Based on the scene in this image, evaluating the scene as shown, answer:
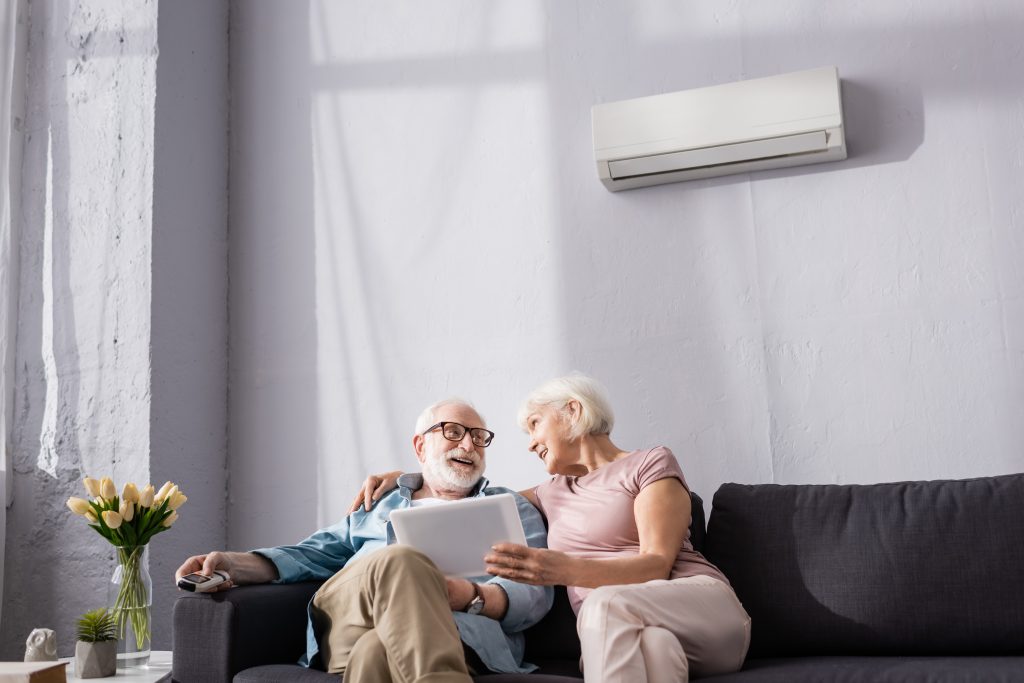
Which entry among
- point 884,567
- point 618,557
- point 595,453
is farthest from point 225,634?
point 884,567

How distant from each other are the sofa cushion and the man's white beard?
2.91 ft

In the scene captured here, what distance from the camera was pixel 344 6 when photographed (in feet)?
11.8

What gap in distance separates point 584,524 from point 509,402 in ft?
2.39

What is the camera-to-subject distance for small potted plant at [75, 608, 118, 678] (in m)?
2.50

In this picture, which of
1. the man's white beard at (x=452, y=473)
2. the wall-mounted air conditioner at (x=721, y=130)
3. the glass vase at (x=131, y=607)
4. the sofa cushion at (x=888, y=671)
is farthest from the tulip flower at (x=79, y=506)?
Answer: the wall-mounted air conditioner at (x=721, y=130)

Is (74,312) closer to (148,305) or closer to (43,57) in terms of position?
(148,305)

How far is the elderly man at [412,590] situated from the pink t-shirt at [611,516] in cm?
10

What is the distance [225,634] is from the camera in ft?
7.39

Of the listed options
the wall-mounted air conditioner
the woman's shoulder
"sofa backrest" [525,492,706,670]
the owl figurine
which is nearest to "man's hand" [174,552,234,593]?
the owl figurine

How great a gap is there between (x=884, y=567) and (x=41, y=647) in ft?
6.83

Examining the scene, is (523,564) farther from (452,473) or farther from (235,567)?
(235,567)

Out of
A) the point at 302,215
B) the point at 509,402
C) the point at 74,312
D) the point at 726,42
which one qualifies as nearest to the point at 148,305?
the point at 74,312

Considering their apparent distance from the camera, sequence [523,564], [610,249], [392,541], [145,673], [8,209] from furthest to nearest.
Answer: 1. [8,209]
2. [610,249]
3. [392,541]
4. [145,673]
5. [523,564]

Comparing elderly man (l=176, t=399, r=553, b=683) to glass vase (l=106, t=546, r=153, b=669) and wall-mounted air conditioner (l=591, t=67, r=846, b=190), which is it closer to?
glass vase (l=106, t=546, r=153, b=669)
